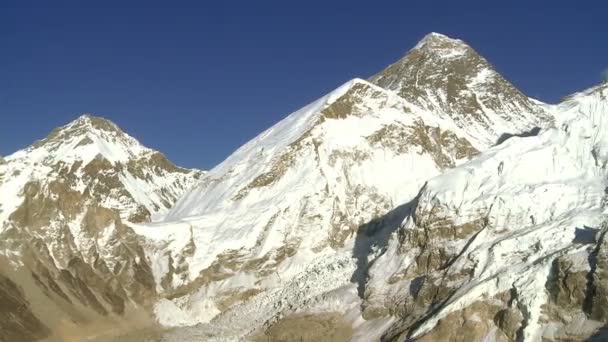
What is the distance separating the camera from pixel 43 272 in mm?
101000

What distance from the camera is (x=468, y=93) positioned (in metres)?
179

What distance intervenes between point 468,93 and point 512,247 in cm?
10784

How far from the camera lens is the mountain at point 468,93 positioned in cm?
16838

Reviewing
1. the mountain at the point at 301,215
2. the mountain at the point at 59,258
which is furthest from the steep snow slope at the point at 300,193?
the mountain at the point at 59,258

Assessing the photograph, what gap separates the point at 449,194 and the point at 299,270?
27.4 m

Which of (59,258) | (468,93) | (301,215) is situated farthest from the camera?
(468,93)

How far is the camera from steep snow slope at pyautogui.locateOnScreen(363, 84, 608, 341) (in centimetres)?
6750

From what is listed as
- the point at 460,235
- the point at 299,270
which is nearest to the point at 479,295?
the point at 460,235

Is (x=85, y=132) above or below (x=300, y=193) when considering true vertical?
above

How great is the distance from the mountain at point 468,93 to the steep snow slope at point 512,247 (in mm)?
69512

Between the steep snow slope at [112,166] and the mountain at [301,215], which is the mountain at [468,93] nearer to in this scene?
the mountain at [301,215]

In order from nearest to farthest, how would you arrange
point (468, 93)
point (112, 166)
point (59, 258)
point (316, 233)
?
point (59, 258)
point (316, 233)
point (112, 166)
point (468, 93)

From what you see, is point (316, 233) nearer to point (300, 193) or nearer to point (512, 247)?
point (300, 193)

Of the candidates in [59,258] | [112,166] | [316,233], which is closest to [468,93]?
[112,166]
